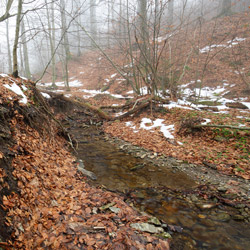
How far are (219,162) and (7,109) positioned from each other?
5.37 meters

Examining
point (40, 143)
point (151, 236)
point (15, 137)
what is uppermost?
point (15, 137)

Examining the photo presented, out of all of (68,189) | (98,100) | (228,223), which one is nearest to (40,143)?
(68,189)

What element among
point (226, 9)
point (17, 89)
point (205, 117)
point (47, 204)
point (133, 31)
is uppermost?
point (226, 9)

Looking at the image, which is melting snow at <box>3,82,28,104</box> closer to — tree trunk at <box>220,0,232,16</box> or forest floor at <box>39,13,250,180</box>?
forest floor at <box>39,13,250,180</box>

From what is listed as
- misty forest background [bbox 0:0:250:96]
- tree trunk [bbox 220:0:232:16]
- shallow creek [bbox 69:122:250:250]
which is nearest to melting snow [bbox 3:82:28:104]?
misty forest background [bbox 0:0:250:96]

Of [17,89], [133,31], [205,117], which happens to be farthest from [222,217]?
[133,31]

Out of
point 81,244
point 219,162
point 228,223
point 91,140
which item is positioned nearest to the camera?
point 81,244

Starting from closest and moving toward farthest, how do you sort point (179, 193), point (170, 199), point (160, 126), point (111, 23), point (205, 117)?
point (170, 199), point (179, 193), point (205, 117), point (160, 126), point (111, 23)

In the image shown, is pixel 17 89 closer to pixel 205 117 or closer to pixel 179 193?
pixel 179 193

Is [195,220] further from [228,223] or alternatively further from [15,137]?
[15,137]

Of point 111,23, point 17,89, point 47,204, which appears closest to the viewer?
point 47,204

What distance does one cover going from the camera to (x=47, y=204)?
2596 millimetres

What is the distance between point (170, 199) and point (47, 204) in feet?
7.69

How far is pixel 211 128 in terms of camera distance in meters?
6.23
